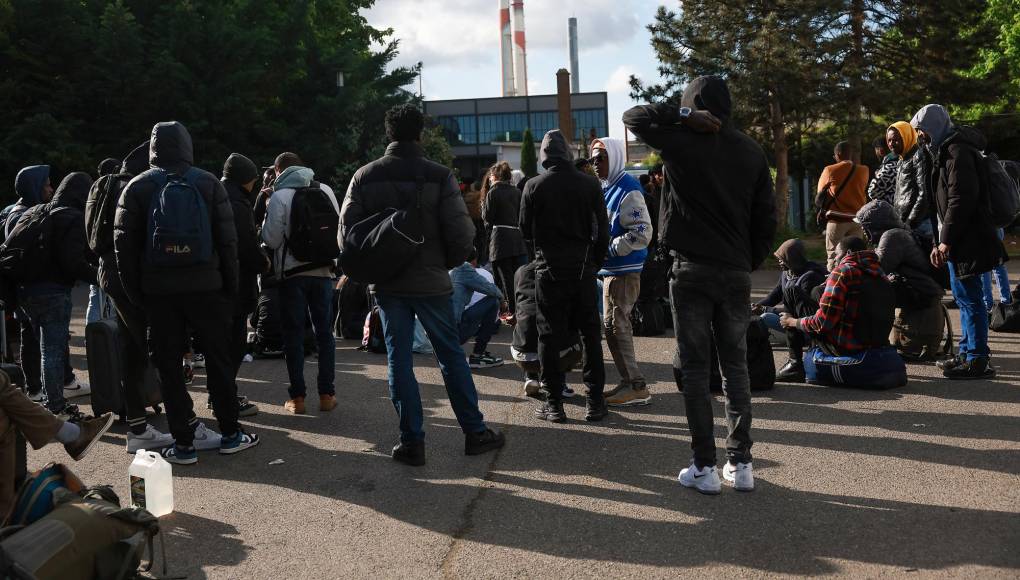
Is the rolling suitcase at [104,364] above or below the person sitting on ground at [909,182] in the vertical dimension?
below

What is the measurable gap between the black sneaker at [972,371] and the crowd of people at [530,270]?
0.02 m

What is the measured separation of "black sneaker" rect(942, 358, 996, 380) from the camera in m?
7.29

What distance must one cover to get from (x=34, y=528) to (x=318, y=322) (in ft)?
11.7

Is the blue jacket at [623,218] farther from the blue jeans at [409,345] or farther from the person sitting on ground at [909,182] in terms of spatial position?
the person sitting on ground at [909,182]

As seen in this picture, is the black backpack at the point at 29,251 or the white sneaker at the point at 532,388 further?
the white sneaker at the point at 532,388

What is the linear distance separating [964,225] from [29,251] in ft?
22.3

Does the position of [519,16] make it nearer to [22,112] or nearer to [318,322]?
[22,112]

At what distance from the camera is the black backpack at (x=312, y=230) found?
6676mm

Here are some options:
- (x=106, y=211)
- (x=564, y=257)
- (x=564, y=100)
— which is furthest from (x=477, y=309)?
(x=564, y=100)

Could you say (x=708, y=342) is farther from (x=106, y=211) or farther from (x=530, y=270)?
(x=106, y=211)

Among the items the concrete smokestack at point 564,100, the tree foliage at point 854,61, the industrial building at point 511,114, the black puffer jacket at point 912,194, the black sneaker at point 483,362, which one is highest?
the industrial building at point 511,114

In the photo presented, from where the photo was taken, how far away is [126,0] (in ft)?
90.6

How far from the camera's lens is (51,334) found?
23.4 feet

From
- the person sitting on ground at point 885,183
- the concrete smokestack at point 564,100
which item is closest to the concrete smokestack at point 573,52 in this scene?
the concrete smokestack at point 564,100
